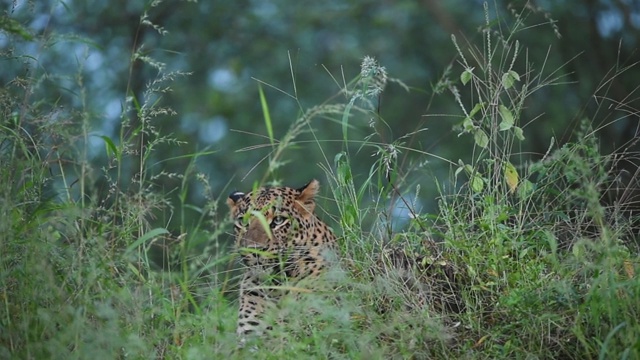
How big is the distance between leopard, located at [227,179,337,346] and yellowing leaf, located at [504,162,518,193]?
967 millimetres

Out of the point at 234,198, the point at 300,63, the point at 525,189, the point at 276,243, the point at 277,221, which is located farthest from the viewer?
the point at 300,63

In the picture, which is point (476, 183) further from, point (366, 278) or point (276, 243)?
point (276, 243)

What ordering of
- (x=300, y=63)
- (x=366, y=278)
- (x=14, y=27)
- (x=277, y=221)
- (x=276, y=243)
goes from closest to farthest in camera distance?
(x=14, y=27), (x=366, y=278), (x=276, y=243), (x=277, y=221), (x=300, y=63)

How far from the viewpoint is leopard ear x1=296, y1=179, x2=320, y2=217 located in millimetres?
7184

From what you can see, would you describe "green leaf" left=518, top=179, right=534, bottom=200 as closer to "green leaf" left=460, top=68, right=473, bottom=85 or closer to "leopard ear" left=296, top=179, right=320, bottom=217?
"green leaf" left=460, top=68, right=473, bottom=85

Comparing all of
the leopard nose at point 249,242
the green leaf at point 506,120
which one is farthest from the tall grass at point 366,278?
the leopard nose at point 249,242

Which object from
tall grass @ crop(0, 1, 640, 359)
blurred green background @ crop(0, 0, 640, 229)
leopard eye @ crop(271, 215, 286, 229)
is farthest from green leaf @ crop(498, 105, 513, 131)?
blurred green background @ crop(0, 0, 640, 229)

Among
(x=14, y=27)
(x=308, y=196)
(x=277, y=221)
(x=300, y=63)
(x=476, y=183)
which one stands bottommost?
(x=277, y=221)

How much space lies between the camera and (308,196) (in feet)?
24.0

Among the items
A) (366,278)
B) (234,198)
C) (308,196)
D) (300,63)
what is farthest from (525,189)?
(300,63)

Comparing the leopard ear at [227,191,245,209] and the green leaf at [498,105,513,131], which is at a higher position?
the green leaf at [498,105,513,131]

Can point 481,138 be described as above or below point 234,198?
above

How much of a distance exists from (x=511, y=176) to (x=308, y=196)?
1.86 m

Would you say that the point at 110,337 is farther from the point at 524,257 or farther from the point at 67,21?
the point at 67,21
